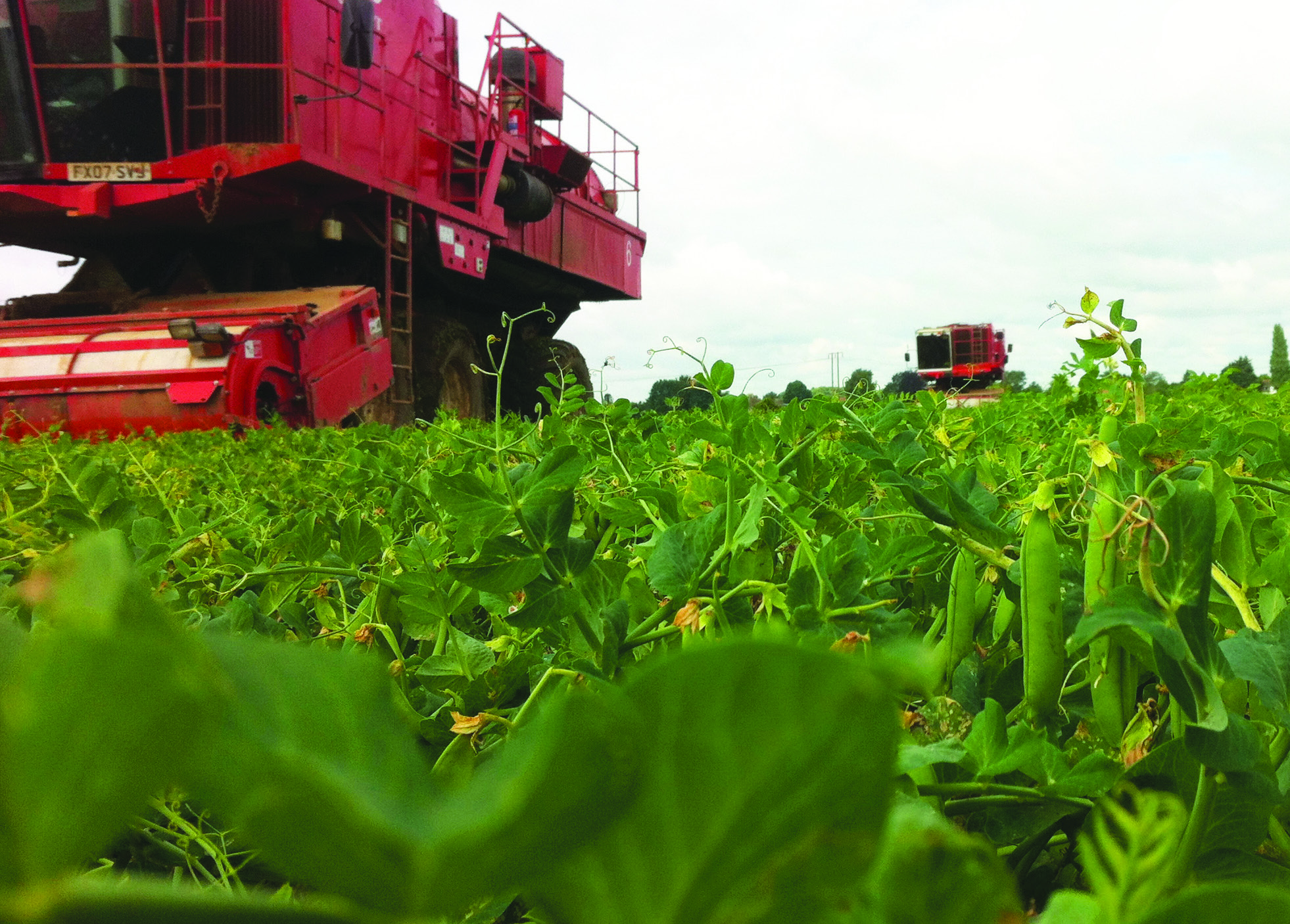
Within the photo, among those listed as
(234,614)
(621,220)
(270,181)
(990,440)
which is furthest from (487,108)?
(234,614)

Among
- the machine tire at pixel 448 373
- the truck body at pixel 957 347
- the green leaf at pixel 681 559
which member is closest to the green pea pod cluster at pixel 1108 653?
the green leaf at pixel 681 559

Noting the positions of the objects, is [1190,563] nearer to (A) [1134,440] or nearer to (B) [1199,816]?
(B) [1199,816]

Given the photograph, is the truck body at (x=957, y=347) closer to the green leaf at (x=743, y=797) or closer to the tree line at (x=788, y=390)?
the tree line at (x=788, y=390)

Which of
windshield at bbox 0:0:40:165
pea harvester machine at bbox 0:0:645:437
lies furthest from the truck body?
windshield at bbox 0:0:40:165

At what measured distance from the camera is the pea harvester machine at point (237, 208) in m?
5.56

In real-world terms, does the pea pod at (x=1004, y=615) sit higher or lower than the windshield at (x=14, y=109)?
lower

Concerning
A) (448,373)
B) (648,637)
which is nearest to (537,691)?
(648,637)

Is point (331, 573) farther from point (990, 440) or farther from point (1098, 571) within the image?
point (990, 440)

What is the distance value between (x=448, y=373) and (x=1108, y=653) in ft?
26.8

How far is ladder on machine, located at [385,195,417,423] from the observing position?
7.19m

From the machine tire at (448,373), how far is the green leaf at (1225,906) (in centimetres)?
762

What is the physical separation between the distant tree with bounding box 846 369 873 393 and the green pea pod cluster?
82 centimetres

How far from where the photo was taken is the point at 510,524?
0.64m

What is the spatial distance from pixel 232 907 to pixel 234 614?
25.6 inches
